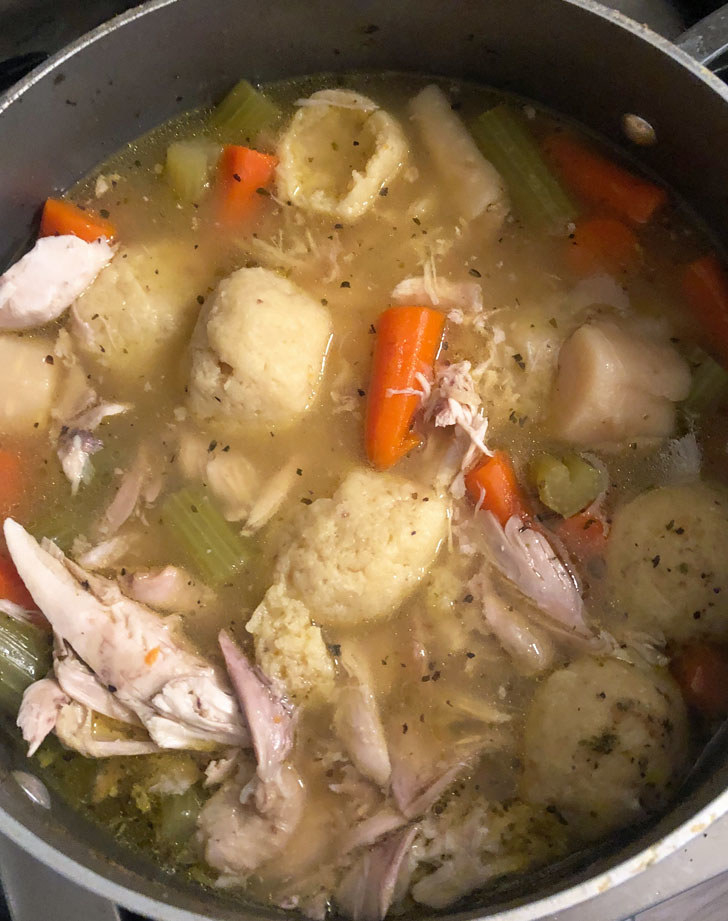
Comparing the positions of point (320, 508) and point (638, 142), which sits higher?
point (638, 142)

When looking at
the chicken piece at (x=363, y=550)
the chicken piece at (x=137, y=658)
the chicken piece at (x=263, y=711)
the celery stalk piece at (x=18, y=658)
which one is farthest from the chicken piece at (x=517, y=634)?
the celery stalk piece at (x=18, y=658)

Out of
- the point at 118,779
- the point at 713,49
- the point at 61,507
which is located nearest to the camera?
the point at 713,49

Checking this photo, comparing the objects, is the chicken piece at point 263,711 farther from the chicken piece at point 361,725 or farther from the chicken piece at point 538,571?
the chicken piece at point 538,571

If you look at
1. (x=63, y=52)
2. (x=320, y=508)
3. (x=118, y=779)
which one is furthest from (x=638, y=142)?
(x=118, y=779)

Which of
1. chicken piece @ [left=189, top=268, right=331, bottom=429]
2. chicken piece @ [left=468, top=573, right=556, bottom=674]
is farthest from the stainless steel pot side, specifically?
chicken piece @ [left=189, top=268, right=331, bottom=429]

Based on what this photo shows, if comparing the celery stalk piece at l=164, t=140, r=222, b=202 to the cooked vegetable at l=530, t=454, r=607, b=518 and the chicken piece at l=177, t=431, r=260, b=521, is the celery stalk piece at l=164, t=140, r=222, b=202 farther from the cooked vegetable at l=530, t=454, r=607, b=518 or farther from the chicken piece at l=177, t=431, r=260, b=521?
the cooked vegetable at l=530, t=454, r=607, b=518

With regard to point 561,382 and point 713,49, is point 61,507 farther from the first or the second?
point 713,49

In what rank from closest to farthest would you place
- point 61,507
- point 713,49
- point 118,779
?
point 713,49
point 118,779
point 61,507
